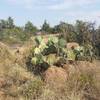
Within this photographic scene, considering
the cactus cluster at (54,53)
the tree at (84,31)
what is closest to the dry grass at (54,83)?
the cactus cluster at (54,53)

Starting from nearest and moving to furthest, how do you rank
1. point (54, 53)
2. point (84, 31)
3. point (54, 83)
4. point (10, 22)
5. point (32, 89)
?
point (32, 89) → point (54, 83) → point (54, 53) → point (84, 31) → point (10, 22)

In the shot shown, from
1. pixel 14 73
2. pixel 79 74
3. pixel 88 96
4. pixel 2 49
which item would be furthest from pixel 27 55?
pixel 88 96

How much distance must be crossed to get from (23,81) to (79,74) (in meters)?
1.57

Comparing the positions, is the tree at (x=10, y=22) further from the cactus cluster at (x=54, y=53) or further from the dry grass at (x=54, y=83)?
the dry grass at (x=54, y=83)

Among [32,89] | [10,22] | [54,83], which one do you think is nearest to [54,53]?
[54,83]

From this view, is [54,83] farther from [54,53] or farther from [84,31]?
[84,31]

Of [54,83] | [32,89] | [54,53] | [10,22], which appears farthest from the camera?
[10,22]

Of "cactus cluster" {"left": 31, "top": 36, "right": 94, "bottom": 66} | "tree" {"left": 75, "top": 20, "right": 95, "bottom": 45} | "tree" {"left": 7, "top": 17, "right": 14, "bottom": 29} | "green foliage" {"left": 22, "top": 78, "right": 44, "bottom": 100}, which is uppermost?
"tree" {"left": 7, "top": 17, "right": 14, "bottom": 29}

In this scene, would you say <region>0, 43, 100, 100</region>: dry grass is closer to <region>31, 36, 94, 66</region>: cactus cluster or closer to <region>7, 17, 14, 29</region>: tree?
<region>31, 36, 94, 66</region>: cactus cluster

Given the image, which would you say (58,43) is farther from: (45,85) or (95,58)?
(45,85)

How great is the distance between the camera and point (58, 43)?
12.5 metres

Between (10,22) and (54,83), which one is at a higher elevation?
(10,22)

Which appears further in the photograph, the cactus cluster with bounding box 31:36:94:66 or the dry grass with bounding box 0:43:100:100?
the cactus cluster with bounding box 31:36:94:66

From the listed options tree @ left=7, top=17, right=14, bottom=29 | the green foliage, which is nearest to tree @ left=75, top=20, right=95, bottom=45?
the green foliage
